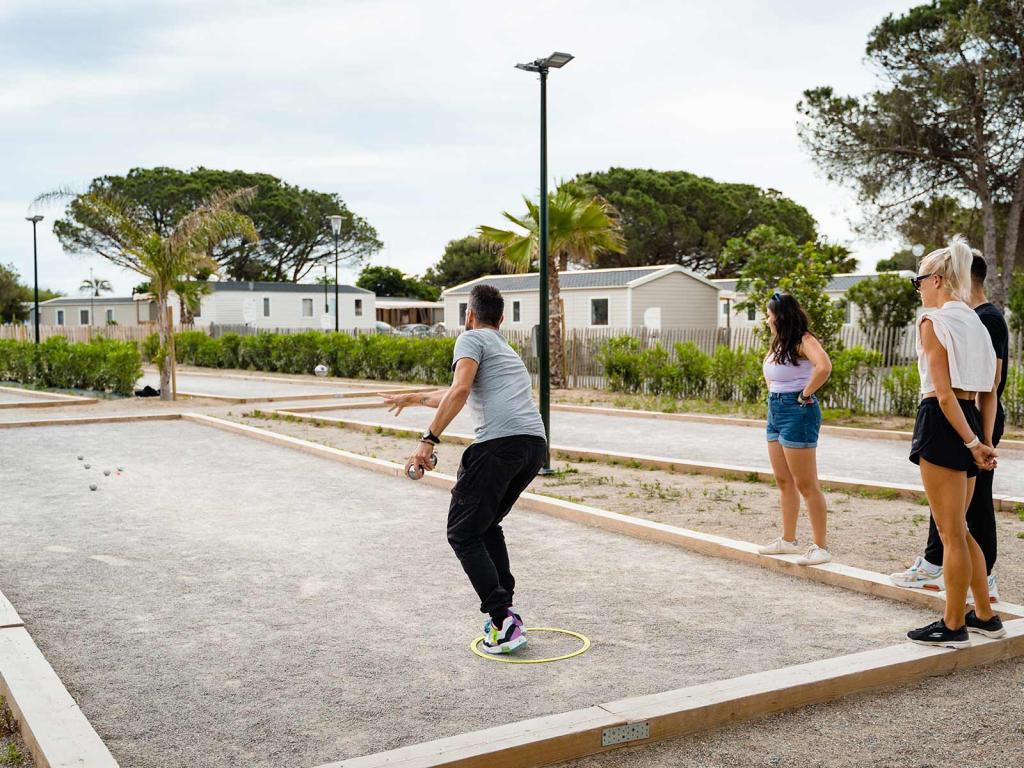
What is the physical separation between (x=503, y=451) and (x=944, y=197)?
29428 mm

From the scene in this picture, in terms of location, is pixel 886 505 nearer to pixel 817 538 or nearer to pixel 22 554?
pixel 817 538

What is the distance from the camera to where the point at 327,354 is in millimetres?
29031

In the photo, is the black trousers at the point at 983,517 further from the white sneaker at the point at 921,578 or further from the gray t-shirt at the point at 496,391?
the gray t-shirt at the point at 496,391

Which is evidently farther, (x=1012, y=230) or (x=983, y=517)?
(x=1012, y=230)

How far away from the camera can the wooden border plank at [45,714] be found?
3359mm

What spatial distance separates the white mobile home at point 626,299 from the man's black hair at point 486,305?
32220 millimetres

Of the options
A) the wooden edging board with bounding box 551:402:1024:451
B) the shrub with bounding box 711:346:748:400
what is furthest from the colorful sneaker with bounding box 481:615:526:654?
the shrub with bounding box 711:346:748:400

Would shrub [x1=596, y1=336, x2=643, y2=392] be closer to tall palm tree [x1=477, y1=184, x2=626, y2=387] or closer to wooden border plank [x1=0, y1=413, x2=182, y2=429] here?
tall palm tree [x1=477, y1=184, x2=626, y2=387]

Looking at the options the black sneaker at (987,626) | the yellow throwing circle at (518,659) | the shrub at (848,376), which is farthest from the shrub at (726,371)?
the yellow throwing circle at (518,659)

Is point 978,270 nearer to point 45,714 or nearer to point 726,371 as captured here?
point 45,714

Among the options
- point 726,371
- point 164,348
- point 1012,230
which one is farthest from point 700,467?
point 1012,230

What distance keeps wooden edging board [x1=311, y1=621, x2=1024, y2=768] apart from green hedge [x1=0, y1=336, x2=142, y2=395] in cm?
1920

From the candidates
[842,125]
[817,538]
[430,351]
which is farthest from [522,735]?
[842,125]

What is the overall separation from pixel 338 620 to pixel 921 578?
3.06 m
